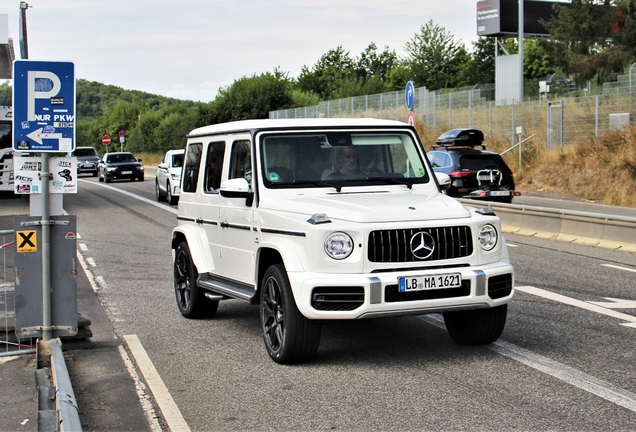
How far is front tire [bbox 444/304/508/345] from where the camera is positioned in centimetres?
735

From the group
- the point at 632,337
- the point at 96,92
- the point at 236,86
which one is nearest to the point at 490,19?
the point at 236,86

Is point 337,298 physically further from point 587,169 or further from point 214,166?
point 587,169

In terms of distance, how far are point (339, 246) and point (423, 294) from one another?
708mm

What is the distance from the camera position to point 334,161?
809cm

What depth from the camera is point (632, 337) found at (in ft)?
25.8

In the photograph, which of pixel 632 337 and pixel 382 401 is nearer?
pixel 382 401

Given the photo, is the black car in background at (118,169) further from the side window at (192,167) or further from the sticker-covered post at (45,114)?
the sticker-covered post at (45,114)

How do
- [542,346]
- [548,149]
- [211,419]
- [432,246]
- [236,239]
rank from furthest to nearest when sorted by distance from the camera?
1. [548,149]
2. [236,239]
3. [542,346]
4. [432,246]
5. [211,419]

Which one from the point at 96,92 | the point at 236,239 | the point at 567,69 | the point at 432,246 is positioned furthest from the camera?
the point at 96,92

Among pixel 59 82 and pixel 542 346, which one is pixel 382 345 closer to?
pixel 542 346

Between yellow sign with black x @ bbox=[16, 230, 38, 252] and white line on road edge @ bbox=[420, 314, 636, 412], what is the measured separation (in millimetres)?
3868

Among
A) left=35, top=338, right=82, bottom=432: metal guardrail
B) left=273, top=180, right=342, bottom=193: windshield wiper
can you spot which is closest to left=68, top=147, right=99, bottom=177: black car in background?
left=273, top=180, right=342, bottom=193: windshield wiper

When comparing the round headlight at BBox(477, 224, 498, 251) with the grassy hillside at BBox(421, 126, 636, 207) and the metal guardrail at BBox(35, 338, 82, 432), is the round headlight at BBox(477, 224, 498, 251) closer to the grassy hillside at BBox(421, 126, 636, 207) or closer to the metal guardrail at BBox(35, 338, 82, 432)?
the metal guardrail at BBox(35, 338, 82, 432)

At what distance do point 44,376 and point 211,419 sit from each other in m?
1.84
